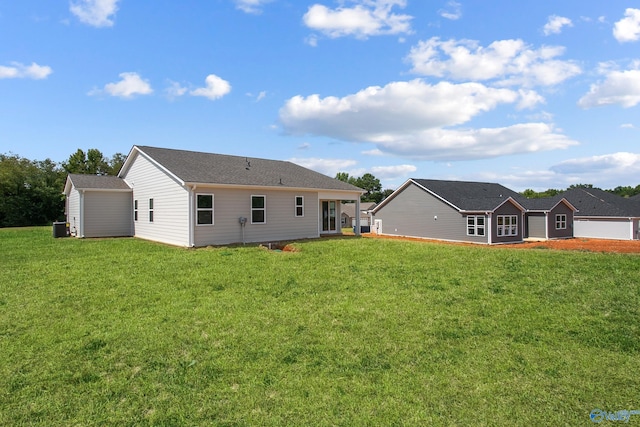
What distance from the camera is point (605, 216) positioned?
3353 cm

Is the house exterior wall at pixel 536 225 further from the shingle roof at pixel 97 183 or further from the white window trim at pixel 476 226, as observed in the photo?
the shingle roof at pixel 97 183

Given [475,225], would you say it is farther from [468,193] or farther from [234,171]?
[234,171]

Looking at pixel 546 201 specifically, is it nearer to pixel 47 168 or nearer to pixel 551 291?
pixel 551 291

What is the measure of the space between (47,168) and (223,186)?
4326 cm

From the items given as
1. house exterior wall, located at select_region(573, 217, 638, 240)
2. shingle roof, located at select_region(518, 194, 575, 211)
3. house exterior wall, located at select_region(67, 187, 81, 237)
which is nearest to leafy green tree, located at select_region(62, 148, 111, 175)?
house exterior wall, located at select_region(67, 187, 81, 237)

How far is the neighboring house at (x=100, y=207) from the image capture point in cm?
1861

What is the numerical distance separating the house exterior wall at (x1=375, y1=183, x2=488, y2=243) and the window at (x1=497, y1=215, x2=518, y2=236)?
5.45ft

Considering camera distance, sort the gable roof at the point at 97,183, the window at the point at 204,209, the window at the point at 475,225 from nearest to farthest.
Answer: the window at the point at 204,209 < the gable roof at the point at 97,183 < the window at the point at 475,225

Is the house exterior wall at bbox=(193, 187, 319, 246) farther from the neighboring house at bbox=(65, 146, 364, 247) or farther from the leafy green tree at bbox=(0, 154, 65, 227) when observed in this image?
the leafy green tree at bbox=(0, 154, 65, 227)

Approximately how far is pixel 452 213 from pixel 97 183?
24.1 metres

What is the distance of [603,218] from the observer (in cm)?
3384

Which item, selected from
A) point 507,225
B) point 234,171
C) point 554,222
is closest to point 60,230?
point 234,171

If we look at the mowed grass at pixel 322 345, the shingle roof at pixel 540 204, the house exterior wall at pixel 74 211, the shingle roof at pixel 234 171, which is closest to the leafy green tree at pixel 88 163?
the house exterior wall at pixel 74 211

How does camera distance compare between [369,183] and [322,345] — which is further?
Result: [369,183]
